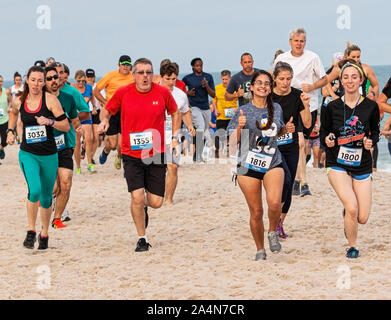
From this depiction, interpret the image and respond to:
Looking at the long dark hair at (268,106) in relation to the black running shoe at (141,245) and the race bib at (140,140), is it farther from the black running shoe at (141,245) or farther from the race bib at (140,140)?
the black running shoe at (141,245)

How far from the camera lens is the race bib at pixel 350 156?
7.33m

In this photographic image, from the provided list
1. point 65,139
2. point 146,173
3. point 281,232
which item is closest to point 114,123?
point 146,173

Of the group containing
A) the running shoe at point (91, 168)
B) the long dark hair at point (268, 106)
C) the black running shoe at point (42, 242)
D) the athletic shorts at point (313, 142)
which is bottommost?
the running shoe at point (91, 168)

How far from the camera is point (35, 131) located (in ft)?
26.7

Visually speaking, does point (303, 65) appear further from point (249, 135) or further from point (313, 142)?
point (313, 142)

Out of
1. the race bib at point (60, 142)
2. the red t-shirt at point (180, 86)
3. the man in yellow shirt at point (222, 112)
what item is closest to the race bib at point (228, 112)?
the man in yellow shirt at point (222, 112)

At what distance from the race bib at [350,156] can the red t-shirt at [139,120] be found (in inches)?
73.2

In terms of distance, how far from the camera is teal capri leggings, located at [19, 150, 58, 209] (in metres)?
8.14

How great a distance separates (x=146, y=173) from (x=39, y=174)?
113cm

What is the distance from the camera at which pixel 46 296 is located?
6660 mm

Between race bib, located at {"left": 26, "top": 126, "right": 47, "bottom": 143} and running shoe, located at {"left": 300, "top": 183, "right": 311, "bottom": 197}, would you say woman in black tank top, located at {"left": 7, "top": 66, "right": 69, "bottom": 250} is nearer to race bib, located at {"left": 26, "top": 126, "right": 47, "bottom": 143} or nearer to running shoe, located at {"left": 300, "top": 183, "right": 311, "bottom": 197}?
race bib, located at {"left": 26, "top": 126, "right": 47, "bottom": 143}
